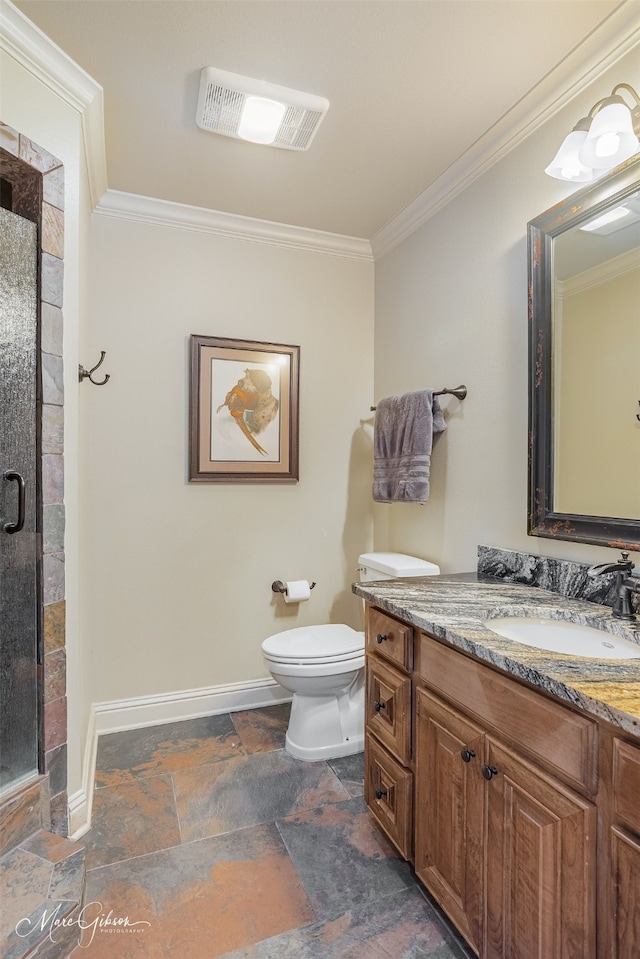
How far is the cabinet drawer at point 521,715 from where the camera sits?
2.95 ft

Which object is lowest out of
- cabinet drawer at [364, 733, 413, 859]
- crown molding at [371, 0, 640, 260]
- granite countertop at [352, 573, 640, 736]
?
cabinet drawer at [364, 733, 413, 859]

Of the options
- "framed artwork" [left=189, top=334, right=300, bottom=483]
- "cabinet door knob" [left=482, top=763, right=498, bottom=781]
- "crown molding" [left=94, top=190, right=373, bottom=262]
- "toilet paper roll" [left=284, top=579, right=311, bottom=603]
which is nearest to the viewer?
"cabinet door knob" [left=482, top=763, right=498, bottom=781]

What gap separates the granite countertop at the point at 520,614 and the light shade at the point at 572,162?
1.22 metres

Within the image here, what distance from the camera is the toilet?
2.06 m

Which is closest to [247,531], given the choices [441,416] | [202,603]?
[202,603]

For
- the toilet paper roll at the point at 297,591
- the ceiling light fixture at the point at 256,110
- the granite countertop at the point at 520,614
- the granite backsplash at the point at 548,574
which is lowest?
the toilet paper roll at the point at 297,591

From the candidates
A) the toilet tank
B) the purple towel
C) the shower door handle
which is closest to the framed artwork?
the purple towel

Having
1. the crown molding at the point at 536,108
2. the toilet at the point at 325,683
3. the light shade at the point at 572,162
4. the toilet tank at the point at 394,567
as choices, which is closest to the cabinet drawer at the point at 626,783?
the toilet tank at the point at 394,567

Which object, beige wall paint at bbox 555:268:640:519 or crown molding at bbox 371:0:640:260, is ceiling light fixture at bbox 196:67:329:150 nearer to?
crown molding at bbox 371:0:640:260

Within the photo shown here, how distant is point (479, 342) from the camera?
198 cm

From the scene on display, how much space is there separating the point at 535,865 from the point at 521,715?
278 mm

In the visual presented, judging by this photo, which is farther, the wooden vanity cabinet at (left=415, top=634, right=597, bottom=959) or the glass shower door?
the glass shower door

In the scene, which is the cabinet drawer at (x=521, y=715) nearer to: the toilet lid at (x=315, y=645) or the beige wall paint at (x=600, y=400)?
the beige wall paint at (x=600, y=400)

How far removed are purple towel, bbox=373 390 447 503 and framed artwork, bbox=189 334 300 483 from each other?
0.49 metres
